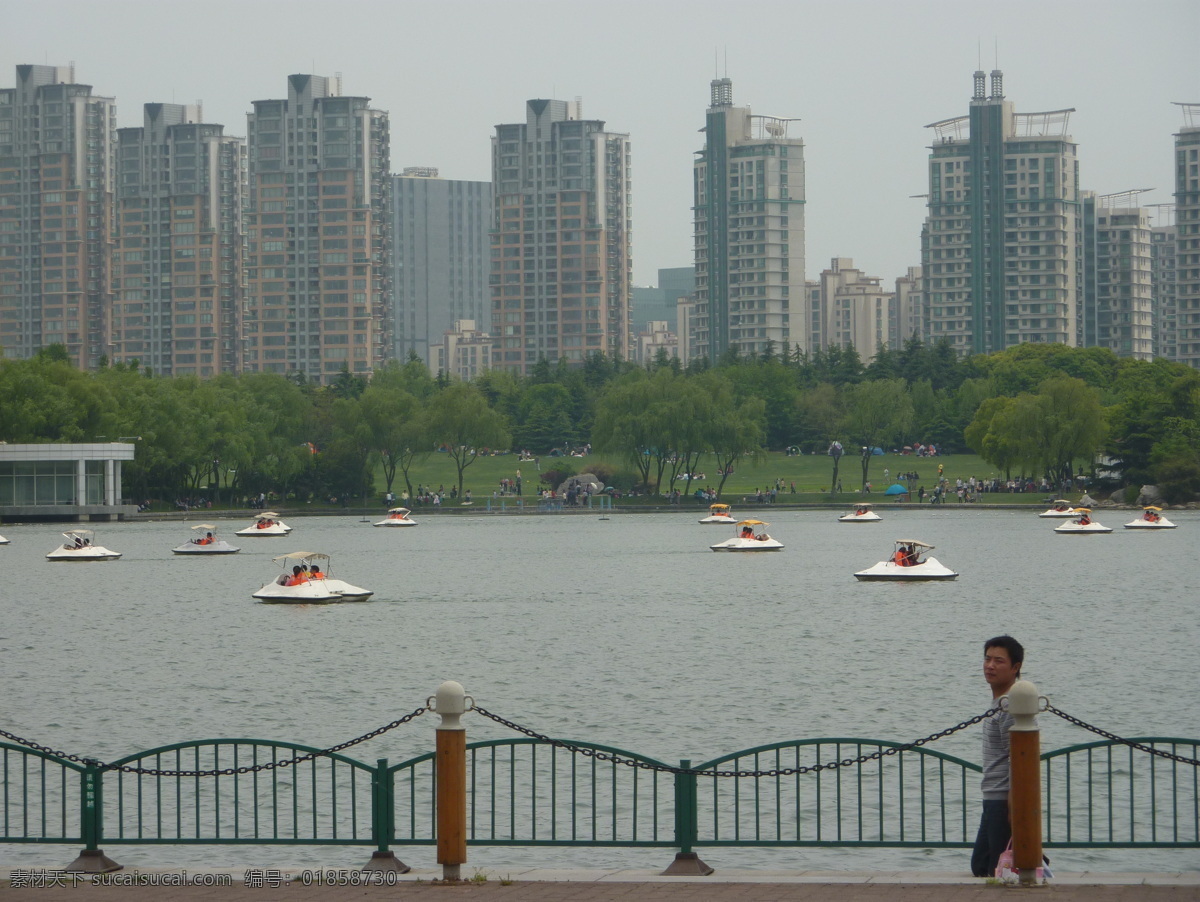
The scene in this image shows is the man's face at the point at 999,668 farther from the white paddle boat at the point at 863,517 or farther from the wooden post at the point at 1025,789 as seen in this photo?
the white paddle boat at the point at 863,517

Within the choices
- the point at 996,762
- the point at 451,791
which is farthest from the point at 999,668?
the point at 451,791

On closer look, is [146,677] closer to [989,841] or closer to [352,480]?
[989,841]

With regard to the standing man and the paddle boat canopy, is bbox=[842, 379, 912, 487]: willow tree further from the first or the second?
the standing man

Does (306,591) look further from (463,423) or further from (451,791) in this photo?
(463,423)

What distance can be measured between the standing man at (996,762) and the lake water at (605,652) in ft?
19.6

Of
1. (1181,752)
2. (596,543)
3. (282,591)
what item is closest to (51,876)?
(1181,752)

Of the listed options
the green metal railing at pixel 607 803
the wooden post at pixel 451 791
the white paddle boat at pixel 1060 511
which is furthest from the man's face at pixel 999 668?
the white paddle boat at pixel 1060 511

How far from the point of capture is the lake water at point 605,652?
1241 inches

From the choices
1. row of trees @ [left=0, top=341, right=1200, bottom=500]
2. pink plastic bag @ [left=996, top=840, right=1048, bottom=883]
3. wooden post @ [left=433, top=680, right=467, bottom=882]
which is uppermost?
row of trees @ [left=0, top=341, right=1200, bottom=500]

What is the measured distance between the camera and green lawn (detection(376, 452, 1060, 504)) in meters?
139

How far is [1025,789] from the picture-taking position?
45.9 ft

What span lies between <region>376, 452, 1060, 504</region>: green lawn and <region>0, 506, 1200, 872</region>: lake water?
47255 millimetres

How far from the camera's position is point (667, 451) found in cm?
12938

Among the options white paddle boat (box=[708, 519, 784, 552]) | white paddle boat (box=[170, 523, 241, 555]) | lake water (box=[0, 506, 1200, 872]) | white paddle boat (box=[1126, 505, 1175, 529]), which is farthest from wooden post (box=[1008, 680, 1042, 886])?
white paddle boat (box=[1126, 505, 1175, 529])
